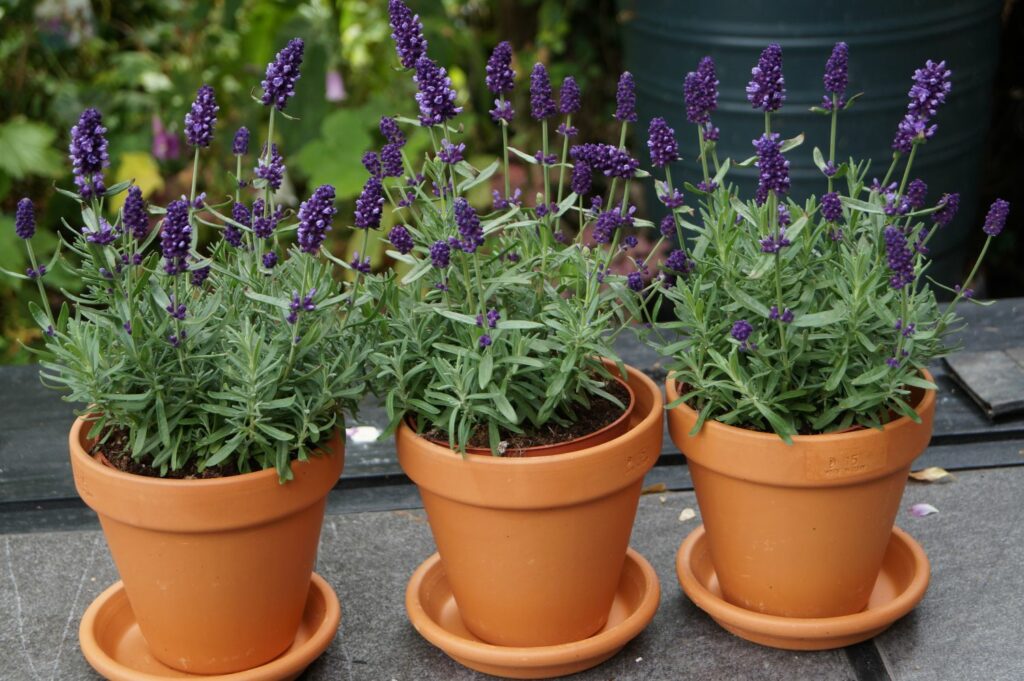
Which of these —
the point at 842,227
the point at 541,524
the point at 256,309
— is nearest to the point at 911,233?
the point at 842,227

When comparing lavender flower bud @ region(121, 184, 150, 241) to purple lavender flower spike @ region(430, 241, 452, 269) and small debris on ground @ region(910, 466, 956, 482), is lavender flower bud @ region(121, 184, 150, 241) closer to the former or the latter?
purple lavender flower spike @ region(430, 241, 452, 269)

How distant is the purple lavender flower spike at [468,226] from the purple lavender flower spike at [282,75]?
0.99 ft

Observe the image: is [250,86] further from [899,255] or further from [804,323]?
[899,255]

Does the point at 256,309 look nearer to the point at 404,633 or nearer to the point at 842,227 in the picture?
the point at 404,633

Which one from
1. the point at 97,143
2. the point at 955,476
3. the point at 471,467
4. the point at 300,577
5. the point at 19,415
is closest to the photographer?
the point at 97,143

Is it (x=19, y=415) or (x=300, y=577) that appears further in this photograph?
(x=19, y=415)

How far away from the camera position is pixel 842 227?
1.82m

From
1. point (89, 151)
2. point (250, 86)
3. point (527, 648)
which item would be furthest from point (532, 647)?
point (250, 86)

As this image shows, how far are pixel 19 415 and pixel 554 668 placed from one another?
1.45 m

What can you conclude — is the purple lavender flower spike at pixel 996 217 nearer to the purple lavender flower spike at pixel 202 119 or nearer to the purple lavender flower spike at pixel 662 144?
the purple lavender flower spike at pixel 662 144

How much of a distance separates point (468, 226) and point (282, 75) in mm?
353

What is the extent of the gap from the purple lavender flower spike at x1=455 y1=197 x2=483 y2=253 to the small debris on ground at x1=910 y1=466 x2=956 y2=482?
1.20 metres

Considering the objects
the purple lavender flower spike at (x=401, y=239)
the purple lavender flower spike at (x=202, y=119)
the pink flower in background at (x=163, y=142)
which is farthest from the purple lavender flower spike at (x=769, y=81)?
the pink flower in background at (x=163, y=142)

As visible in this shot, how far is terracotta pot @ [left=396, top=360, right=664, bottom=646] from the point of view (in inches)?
66.1
